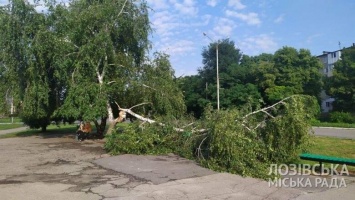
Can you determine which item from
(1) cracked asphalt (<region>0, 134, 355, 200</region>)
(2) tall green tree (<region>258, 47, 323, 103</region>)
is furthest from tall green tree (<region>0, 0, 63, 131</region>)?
(2) tall green tree (<region>258, 47, 323, 103</region>)

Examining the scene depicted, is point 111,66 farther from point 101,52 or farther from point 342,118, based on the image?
point 342,118

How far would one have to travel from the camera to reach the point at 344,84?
4119 centimetres

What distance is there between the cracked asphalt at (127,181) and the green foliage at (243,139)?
0.53 metres

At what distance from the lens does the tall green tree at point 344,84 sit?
4066cm

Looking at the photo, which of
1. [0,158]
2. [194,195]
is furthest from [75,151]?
[194,195]

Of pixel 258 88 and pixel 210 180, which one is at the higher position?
pixel 258 88

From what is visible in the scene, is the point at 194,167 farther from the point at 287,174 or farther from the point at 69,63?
the point at 69,63

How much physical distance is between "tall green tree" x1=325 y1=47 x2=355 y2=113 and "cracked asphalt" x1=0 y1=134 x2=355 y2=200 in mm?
35642

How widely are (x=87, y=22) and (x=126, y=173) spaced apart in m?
9.23

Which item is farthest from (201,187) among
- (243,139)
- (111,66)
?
(111,66)

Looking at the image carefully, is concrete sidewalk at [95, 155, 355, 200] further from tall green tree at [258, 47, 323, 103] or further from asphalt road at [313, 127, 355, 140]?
tall green tree at [258, 47, 323, 103]

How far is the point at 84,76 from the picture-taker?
16.2m

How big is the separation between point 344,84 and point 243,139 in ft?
119

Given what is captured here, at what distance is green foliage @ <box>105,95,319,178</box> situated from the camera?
9680 mm
